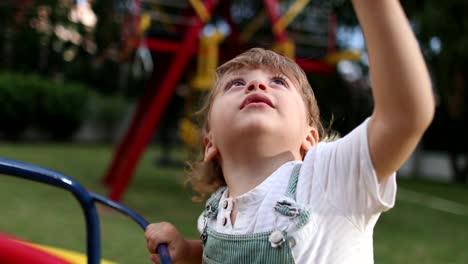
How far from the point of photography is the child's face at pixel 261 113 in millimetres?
859

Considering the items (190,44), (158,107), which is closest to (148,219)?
(158,107)

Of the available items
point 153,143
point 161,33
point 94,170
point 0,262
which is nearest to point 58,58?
point 153,143

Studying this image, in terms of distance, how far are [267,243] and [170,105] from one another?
29.9 ft

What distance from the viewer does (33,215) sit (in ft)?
12.1

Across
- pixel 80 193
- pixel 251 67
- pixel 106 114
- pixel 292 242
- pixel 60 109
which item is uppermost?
pixel 251 67

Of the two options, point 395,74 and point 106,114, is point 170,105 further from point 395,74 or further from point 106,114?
point 395,74

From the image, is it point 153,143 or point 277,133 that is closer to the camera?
point 277,133

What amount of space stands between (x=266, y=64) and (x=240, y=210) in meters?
0.25

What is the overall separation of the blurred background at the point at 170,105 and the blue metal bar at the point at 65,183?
18.8 inches

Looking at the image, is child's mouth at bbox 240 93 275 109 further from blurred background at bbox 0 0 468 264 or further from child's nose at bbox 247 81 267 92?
blurred background at bbox 0 0 468 264

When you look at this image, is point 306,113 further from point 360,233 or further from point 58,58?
point 58,58

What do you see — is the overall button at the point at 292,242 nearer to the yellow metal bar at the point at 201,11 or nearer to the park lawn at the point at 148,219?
the park lawn at the point at 148,219

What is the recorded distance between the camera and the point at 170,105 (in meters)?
9.83

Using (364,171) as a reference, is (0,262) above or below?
below
